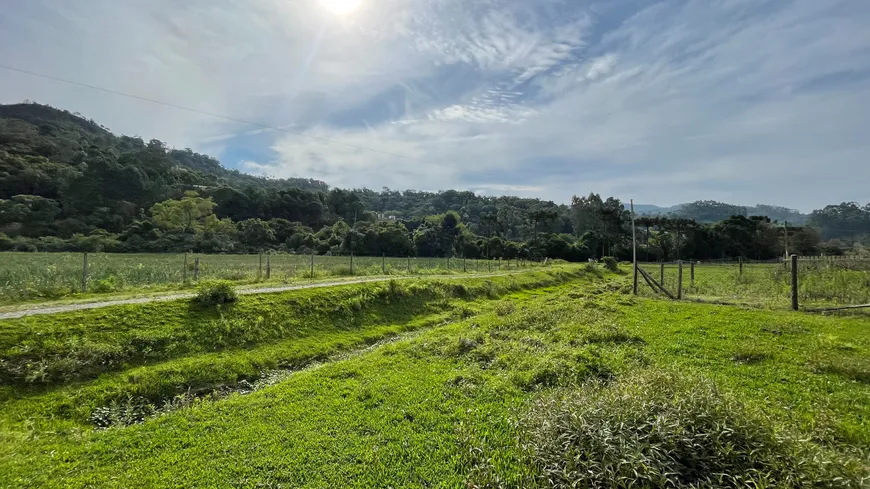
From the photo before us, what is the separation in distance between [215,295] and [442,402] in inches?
445

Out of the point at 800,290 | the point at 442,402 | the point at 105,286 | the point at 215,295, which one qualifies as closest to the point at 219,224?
the point at 105,286

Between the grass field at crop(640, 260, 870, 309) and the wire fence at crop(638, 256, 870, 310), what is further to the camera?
the grass field at crop(640, 260, 870, 309)

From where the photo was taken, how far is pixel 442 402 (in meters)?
7.23

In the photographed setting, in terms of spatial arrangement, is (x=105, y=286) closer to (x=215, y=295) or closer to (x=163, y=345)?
(x=215, y=295)

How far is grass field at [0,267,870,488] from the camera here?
4.34 meters

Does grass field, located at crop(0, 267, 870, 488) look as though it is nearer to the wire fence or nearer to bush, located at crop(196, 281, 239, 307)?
bush, located at crop(196, 281, 239, 307)

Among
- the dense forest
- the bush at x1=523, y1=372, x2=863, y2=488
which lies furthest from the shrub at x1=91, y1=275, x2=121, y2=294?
the dense forest

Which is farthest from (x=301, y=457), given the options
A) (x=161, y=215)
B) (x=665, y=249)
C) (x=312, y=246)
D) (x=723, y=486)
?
(x=665, y=249)

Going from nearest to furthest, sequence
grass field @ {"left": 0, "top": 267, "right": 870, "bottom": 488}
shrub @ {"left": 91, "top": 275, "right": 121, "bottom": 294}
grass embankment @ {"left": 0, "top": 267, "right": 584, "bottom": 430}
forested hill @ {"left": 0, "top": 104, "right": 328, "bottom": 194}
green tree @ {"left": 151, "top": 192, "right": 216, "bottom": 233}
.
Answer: grass field @ {"left": 0, "top": 267, "right": 870, "bottom": 488}
grass embankment @ {"left": 0, "top": 267, "right": 584, "bottom": 430}
shrub @ {"left": 91, "top": 275, "right": 121, "bottom": 294}
forested hill @ {"left": 0, "top": 104, "right": 328, "bottom": 194}
green tree @ {"left": 151, "top": 192, "right": 216, "bottom": 233}

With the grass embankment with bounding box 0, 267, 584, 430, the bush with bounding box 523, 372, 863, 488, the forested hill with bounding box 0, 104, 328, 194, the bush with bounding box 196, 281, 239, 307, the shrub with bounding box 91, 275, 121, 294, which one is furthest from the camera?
the forested hill with bounding box 0, 104, 328, 194

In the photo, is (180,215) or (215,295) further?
(180,215)

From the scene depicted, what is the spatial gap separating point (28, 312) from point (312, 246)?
60.8 m

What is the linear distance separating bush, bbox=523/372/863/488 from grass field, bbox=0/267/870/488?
0.07 feet

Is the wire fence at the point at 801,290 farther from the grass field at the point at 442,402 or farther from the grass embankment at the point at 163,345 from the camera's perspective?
the grass embankment at the point at 163,345
